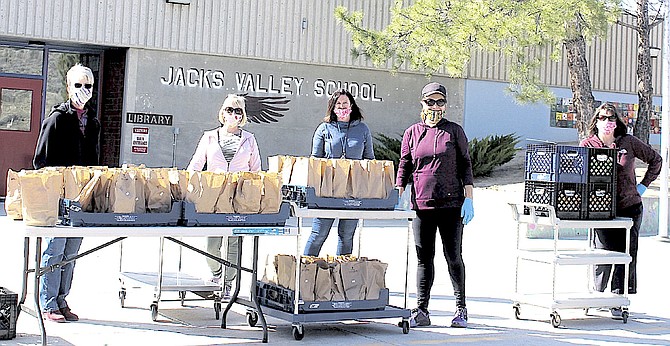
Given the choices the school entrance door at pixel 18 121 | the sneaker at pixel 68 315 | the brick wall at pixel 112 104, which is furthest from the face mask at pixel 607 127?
the school entrance door at pixel 18 121

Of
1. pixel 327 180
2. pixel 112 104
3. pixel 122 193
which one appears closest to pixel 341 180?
pixel 327 180

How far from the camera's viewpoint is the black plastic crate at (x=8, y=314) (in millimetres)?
6668

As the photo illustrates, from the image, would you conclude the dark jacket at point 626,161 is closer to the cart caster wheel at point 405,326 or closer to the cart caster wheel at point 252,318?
the cart caster wheel at point 405,326

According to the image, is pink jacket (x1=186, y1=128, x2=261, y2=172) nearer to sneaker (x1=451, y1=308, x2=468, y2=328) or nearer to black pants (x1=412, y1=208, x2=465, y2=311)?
black pants (x1=412, y1=208, x2=465, y2=311)

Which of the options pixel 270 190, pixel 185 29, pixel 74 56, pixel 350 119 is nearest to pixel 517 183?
pixel 185 29

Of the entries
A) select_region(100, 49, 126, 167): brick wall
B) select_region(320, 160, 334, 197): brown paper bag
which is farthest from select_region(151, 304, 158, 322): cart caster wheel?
select_region(100, 49, 126, 167): brick wall

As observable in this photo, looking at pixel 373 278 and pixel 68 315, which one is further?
pixel 373 278

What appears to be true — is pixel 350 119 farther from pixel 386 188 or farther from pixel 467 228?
pixel 467 228

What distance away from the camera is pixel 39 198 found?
6.21 meters

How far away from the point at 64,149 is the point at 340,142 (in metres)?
2.42

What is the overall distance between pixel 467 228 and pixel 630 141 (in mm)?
8147

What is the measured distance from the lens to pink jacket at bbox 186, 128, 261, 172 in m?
8.35

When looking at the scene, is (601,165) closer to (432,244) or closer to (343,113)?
(432,244)

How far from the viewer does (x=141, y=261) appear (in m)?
11.3
